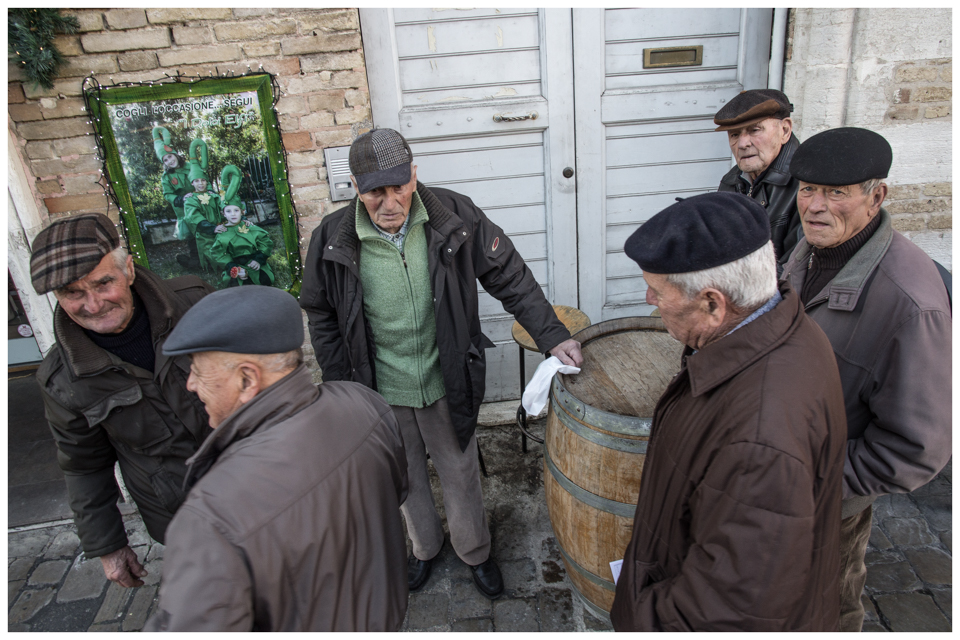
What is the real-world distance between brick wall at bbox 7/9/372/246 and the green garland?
0.05 meters

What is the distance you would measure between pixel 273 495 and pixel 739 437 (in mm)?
1084

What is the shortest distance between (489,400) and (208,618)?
3.11m

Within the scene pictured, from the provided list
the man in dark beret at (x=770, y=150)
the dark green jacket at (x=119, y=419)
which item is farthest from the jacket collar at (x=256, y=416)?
the man in dark beret at (x=770, y=150)

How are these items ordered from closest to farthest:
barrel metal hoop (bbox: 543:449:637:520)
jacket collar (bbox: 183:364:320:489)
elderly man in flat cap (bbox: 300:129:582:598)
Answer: jacket collar (bbox: 183:364:320:489) < barrel metal hoop (bbox: 543:449:637:520) < elderly man in flat cap (bbox: 300:129:582:598)

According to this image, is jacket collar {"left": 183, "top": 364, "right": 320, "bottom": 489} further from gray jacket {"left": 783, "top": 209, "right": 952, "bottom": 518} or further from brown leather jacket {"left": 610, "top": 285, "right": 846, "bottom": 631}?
gray jacket {"left": 783, "top": 209, "right": 952, "bottom": 518}

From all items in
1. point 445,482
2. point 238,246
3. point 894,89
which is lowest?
point 445,482

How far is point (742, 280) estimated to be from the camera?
1.33m

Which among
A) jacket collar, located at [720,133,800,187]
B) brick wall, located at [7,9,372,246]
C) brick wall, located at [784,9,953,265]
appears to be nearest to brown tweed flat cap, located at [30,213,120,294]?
brick wall, located at [7,9,372,246]

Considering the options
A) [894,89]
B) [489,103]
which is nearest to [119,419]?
[489,103]

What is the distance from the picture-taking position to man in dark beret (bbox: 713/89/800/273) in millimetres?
2727

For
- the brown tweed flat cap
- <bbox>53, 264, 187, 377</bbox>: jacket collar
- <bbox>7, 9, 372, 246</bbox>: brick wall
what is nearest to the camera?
the brown tweed flat cap

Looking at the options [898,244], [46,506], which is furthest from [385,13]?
[46,506]

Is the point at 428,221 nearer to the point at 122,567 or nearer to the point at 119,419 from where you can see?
the point at 119,419

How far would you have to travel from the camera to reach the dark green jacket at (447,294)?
2453 mm
